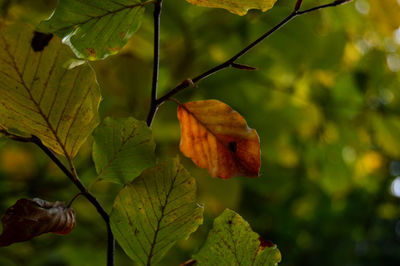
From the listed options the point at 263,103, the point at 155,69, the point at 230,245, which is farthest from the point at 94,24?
the point at 263,103

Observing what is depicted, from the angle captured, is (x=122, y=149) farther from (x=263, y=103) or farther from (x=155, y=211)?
(x=263, y=103)

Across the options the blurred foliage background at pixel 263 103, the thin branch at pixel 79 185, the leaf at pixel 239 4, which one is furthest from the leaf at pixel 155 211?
the blurred foliage background at pixel 263 103

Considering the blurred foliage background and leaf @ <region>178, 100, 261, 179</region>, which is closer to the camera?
leaf @ <region>178, 100, 261, 179</region>

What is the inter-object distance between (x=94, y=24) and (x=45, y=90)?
67mm

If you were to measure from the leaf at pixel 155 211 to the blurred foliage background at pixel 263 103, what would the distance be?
0.55 metres

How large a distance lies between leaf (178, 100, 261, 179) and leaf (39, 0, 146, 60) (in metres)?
0.08

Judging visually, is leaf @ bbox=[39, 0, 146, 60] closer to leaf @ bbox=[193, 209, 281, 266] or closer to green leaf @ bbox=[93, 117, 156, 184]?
green leaf @ bbox=[93, 117, 156, 184]

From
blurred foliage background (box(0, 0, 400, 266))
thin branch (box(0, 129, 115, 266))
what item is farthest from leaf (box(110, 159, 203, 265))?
blurred foliage background (box(0, 0, 400, 266))

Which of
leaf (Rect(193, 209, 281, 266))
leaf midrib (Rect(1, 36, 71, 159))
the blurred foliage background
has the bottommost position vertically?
the blurred foliage background

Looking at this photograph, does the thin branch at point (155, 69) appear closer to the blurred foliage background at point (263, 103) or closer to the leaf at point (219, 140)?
the leaf at point (219, 140)

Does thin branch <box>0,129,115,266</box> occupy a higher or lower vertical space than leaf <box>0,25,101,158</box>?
lower

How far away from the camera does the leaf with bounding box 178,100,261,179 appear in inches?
12.8

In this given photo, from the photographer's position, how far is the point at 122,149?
333 millimetres

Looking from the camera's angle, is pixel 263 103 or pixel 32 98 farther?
pixel 263 103
